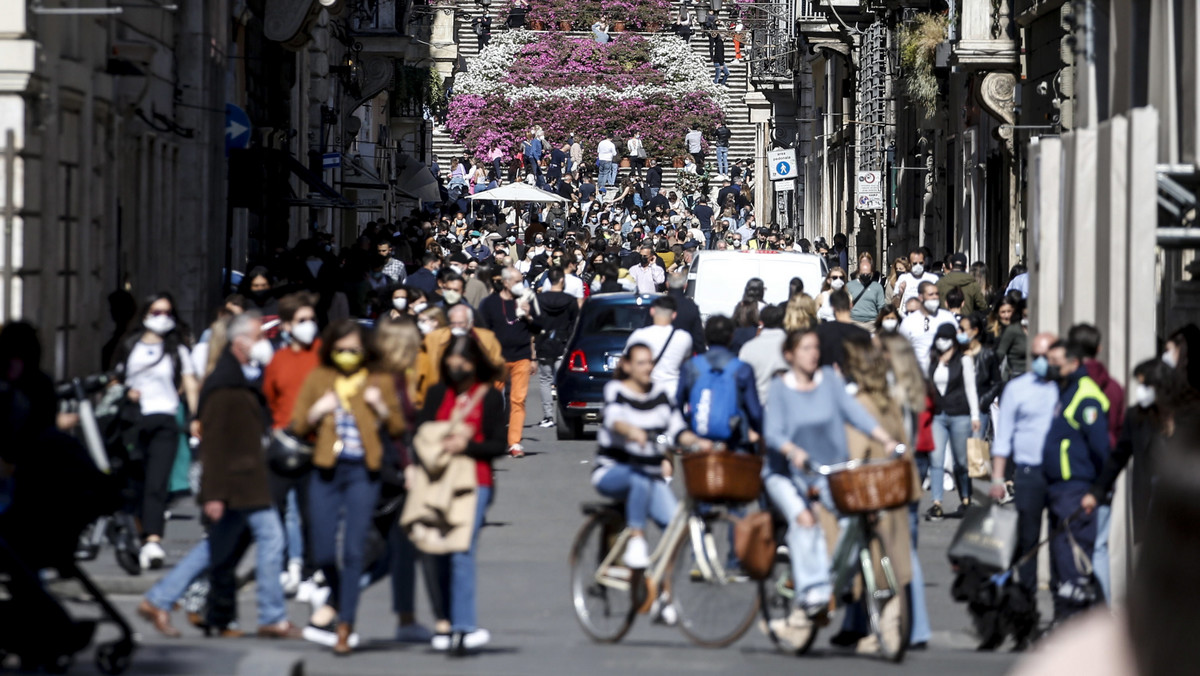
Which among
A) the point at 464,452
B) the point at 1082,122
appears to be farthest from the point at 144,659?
the point at 1082,122

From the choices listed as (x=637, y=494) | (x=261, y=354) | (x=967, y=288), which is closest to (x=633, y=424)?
(x=637, y=494)

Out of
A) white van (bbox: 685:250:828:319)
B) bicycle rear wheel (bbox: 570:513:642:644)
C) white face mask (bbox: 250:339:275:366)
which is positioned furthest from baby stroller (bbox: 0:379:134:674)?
white van (bbox: 685:250:828:319)

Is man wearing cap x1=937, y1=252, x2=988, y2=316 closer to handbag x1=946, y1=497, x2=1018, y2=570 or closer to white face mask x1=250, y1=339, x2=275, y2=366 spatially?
white face mask x1=250, y1=339, x2=275, y2=366

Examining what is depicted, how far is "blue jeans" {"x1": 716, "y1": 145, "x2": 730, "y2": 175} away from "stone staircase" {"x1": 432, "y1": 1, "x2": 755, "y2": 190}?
3.16m

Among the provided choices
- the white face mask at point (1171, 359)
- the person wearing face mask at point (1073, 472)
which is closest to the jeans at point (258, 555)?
the person wearing face mask at point (1073, 472)

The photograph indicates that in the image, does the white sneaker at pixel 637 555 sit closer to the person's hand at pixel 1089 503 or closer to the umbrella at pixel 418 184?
the person's hand at pixel 1089 503

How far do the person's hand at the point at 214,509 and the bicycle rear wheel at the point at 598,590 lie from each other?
1708 millimetres

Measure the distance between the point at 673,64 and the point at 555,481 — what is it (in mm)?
61145

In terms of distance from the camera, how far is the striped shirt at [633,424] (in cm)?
1025

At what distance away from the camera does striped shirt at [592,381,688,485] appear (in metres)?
10.2

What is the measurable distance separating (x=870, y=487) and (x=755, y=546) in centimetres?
64

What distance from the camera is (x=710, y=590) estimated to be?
994 cm

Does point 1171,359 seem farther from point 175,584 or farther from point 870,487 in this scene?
point 175,584

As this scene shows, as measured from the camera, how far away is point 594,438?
22.3 m
